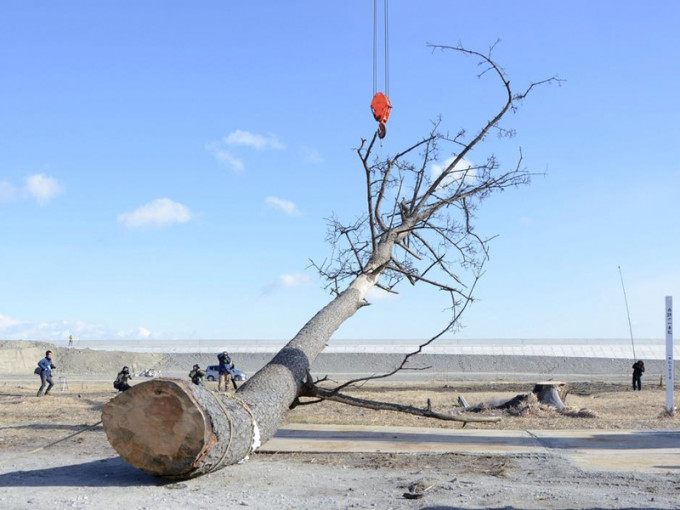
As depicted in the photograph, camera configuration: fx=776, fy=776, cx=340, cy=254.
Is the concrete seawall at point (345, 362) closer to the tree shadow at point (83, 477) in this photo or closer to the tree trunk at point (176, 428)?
the tree shadow at point (83, 477)

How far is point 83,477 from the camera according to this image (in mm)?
7973

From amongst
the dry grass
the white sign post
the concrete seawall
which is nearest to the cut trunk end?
the dry grass

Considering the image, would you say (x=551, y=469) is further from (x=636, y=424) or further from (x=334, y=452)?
(x=636, y=424)

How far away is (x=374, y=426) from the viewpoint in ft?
41.7

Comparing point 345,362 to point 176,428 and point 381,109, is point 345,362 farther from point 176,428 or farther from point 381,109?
point 176,428

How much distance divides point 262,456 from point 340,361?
154ft

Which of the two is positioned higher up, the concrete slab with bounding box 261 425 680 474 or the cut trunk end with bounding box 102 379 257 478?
the cut trunk end with bounding box 102 379 257 478

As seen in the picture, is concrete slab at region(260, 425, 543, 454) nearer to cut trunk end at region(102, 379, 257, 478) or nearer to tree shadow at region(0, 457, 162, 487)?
tree shadow at region(0, 457, 162, 487)

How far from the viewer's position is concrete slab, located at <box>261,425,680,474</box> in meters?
9.22

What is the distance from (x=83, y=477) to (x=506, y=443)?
561 cm

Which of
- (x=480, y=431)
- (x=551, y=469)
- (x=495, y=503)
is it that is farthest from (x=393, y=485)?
(x=480, y=431)

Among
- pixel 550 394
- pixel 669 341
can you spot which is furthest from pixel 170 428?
pixel 669 341

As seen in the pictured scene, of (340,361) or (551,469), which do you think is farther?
(340,361)

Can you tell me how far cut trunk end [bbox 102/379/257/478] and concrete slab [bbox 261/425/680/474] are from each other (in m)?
2.55
